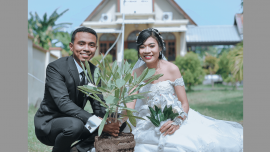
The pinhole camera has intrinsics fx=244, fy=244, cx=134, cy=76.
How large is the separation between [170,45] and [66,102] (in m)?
13.2

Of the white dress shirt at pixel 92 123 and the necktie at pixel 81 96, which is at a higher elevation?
the necktie at pixel 81 96

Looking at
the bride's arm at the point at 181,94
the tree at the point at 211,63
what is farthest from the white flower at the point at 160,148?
the tree at the point at 211,63

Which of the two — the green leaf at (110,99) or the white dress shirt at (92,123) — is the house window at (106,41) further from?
the green leaf at (110,99)

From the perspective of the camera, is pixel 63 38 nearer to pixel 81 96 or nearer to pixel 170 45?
pixel 170 45

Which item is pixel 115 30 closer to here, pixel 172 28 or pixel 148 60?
pixel 172 28

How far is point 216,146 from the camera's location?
2236mm

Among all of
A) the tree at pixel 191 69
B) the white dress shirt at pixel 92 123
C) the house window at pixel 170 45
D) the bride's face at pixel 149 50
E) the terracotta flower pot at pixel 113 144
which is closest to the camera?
the terracotta flower pot at pixel 113 144

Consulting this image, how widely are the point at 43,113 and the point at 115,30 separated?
11.8m

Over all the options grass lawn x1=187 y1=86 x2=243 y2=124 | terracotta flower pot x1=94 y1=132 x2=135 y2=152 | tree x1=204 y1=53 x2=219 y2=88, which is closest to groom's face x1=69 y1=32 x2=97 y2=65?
terracotta flower pot x1=94 y1=132 x2=135 y2=152

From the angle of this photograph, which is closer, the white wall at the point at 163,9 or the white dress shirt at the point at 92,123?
the white dress shirt at the point at 92,123

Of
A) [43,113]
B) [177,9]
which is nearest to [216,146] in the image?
[43,113]

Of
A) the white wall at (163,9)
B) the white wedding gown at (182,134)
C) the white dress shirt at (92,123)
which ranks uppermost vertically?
the white wall at (163,9)

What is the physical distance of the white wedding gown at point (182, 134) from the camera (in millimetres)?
2202

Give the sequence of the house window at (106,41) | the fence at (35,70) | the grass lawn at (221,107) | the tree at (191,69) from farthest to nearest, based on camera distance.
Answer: the house window at (106,41) → the tree at (191,69) → the fence at (35,70) → the grass lawn at (221,107)
